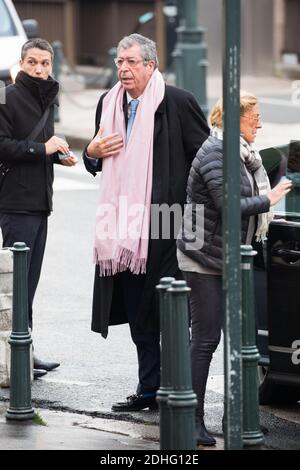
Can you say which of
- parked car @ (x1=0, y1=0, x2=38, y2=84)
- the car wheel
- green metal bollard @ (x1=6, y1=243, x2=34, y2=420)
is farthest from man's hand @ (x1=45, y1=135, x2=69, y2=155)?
parked car @ (x1=0, y1=0, x2=38, y2=84)

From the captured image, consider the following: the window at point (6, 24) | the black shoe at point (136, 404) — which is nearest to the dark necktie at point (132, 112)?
the black shoe at point (136, 404)

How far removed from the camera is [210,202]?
273 inches

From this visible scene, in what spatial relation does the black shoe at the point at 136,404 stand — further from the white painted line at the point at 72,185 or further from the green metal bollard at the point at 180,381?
the white painted line at the point at 72,185

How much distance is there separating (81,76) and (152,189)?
2183 cm

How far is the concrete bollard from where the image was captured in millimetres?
8156

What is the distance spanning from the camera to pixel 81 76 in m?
29.2

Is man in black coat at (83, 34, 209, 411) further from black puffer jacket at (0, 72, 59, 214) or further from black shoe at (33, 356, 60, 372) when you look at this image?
black shoe at (33, 356, 60, 372)

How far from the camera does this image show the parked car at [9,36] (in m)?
17.1

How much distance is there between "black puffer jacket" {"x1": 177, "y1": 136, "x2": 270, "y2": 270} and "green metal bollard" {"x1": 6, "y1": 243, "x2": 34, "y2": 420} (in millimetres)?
890

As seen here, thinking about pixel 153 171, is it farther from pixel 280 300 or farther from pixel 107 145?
pixel 280 300
